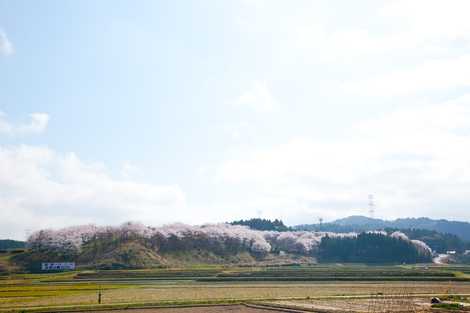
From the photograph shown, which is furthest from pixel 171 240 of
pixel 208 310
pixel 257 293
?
pixel 208 310

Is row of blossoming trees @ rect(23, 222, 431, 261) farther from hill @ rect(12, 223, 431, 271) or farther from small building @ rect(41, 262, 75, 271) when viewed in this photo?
small building @ rect(41, 262, 75, 271)

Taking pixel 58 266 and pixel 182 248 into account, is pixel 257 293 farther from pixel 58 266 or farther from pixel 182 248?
pixel 182 248

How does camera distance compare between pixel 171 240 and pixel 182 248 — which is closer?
pixel 182 248

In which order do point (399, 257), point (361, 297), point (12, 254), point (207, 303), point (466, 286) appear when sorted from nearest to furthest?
point (207, 303)
point (361, 297)
point (466, 286)
point (12, 254)
point (399, 257)

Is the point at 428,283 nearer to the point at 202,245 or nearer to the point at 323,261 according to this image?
the point at 323,261

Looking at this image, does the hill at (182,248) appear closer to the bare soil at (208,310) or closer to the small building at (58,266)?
the small building at (58,266)

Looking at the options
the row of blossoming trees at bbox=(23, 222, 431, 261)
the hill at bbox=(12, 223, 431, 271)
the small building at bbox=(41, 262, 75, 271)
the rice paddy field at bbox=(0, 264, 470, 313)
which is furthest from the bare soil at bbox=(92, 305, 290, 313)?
the row of blossoming trees at bbox=(23, 222, 431, 261)

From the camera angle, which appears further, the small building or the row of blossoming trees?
the row of blossoming trees

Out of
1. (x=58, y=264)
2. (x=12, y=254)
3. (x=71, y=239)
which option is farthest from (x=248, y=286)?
(x=12, y=254)

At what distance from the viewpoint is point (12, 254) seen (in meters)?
116

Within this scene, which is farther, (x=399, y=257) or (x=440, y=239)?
(x=440, y=239)

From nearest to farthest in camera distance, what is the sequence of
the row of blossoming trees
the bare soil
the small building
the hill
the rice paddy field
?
the bare soil
the rice paddy field
the small building
the hill
the row of blossoming trees

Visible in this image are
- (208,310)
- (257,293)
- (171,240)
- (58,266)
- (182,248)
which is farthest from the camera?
(171,240)

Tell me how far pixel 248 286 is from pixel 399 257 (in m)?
85.4
